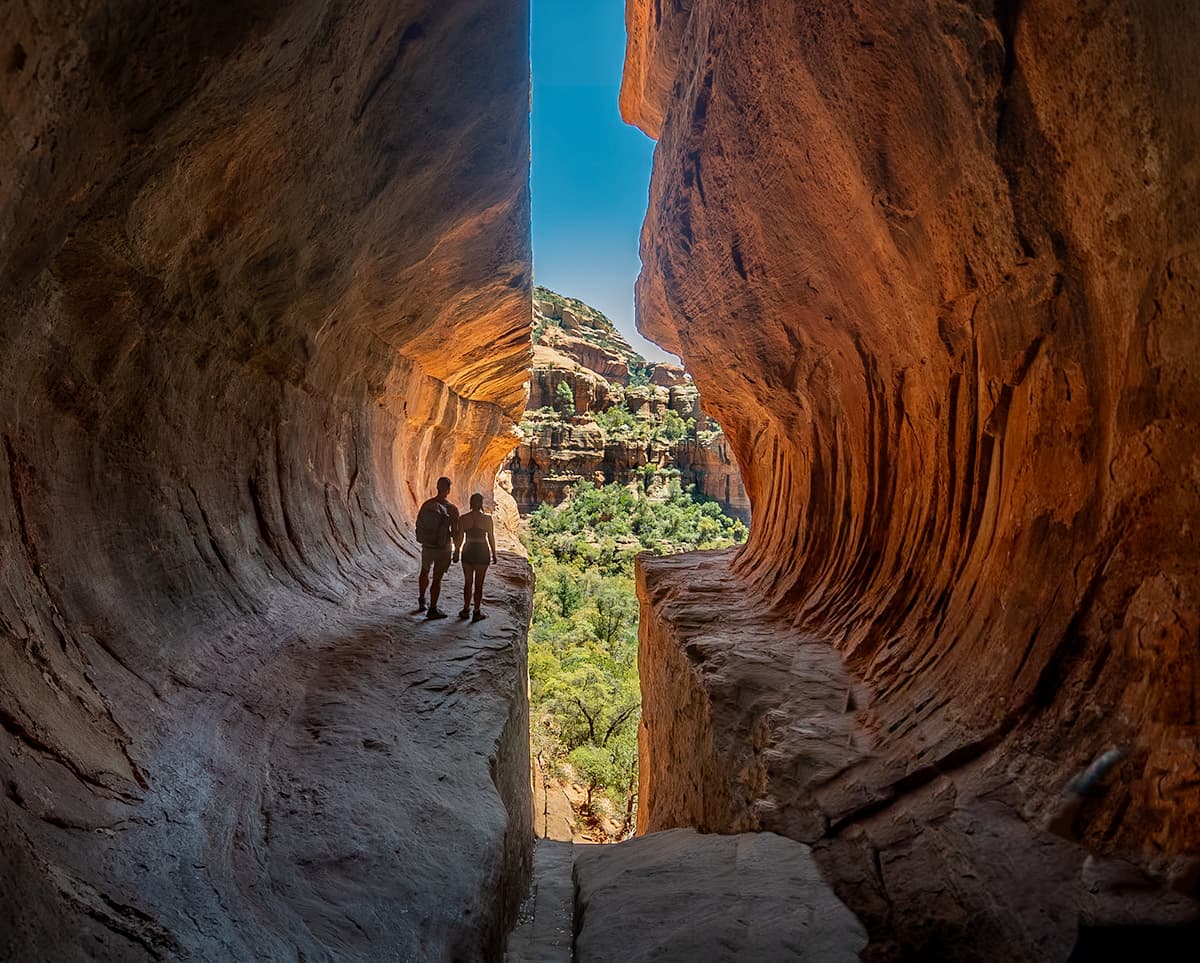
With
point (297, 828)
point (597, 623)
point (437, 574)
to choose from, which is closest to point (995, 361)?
point (297, 828)

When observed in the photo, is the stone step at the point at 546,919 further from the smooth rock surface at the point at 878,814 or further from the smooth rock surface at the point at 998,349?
the smooth rock surface at the point at 998,349

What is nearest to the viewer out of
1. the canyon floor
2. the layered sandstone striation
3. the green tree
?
the canyon floor

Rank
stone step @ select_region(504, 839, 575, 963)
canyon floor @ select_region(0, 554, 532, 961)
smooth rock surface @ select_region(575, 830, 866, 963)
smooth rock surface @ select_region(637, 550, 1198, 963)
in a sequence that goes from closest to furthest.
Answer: canyon floor @ select_region(0, 554, 532, 961) → smooth rock surface @ select_region(637, 550, 1198, 963) → smooth rock surface @ select_region(575, 830, 866, 963) → stone step @ select_region(504, 839, 575, 963)

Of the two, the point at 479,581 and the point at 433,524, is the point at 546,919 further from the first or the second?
the point at 433,524

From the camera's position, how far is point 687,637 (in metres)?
7.12

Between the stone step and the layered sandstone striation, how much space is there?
33247 millimetres

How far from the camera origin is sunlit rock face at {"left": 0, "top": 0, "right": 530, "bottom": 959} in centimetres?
225

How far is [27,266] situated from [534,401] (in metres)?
45.5

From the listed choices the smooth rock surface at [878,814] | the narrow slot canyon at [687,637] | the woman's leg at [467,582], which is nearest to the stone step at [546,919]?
the narrow slot canyon at [687,637]

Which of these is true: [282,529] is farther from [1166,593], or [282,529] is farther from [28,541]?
[1166,593]

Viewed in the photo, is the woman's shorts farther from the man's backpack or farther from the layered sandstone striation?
the layered sandstone striation

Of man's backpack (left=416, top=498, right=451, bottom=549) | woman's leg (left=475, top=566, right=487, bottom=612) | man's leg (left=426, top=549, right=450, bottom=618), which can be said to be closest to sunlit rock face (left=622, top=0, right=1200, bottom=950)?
woman's leg (left=475, top=566, right=487, bottom=612)

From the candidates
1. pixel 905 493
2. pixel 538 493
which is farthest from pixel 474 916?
pixel 538 493

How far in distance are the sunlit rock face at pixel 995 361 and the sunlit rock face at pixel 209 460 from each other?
250 cm
